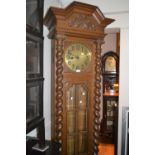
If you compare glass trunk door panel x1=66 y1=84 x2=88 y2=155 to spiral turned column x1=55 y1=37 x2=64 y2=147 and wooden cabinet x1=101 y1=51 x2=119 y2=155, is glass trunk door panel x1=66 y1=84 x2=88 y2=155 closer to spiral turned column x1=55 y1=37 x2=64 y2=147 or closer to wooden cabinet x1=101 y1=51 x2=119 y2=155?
spiral turned column x1=55 y1=37 x2=64 y2=147

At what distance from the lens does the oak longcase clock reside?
1757mm

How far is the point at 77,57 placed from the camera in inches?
75.6

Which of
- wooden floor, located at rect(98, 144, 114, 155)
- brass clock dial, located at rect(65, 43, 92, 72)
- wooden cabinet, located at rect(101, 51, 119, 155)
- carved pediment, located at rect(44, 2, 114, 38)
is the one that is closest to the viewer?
carved pediment, located at rect(44, 2, 114, 38)

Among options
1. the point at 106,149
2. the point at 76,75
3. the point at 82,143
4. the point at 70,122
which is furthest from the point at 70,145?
the point at 106,149

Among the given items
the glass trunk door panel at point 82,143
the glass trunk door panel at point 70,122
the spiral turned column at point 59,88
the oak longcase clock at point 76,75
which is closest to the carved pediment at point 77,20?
the oak longcase clock at point 76,75

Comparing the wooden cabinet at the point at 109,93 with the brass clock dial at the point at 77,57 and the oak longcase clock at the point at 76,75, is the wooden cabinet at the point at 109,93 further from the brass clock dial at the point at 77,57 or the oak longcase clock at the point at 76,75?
the brass clock dial at the point at 77,57

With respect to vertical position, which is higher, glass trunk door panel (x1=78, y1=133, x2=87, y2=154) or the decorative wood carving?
the decorative wood carving

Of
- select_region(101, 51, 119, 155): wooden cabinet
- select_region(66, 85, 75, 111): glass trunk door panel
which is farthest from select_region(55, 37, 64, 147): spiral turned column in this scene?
select_region(101, 51, 119, 155): wooden cabinet

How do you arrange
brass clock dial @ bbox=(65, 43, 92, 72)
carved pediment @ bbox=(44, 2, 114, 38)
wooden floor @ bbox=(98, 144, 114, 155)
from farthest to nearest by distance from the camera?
wooden floor @ bbox=(98, 144, 114, 155), brass clock dial @ bbox=(65, 43, 92, 72), carved pediment @ bbox=(44, 2, 114, 38)

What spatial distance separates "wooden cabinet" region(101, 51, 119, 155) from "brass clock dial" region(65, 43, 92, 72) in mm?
1558

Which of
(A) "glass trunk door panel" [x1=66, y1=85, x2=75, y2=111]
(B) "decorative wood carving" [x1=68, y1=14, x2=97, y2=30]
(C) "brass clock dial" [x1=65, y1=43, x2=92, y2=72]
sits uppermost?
(B) "decorative wood carving" [x1=68, y1=14, x2=97, y2=30]

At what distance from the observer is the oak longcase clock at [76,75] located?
1.76 metres

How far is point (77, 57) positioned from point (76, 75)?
188 millimetres
